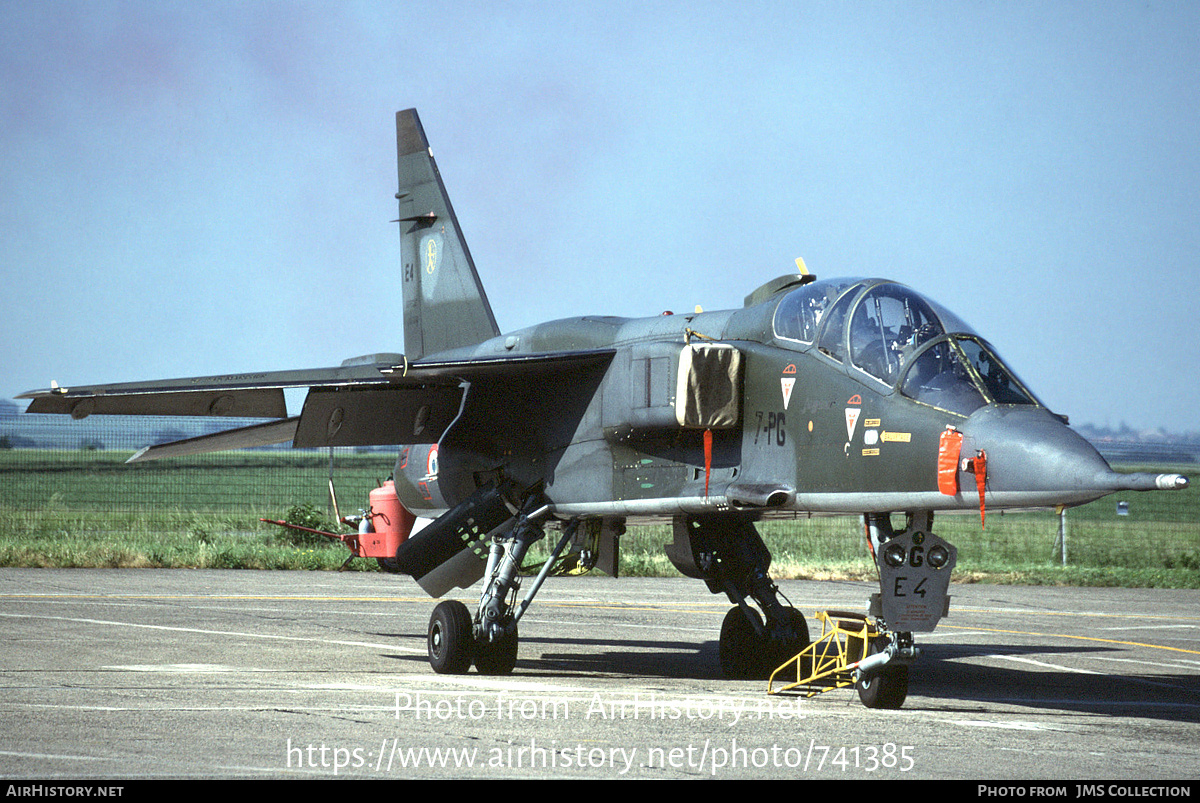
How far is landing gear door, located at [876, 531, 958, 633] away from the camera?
9.41 metres

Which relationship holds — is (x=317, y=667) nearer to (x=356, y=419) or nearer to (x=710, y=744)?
(x=356, y=419)

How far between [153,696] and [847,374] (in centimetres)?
599

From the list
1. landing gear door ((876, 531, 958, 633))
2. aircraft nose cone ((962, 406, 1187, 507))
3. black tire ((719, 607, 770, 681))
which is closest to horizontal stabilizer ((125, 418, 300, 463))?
black tire ((719, 607, 770, 681))

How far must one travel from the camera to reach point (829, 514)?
1042 cm

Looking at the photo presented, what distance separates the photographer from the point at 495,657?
12539 mm

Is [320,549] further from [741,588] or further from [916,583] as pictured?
[916,583]

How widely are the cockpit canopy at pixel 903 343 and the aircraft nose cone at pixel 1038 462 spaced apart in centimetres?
29

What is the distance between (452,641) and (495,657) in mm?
469

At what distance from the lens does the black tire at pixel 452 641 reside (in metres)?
12.4

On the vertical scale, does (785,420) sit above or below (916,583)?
above

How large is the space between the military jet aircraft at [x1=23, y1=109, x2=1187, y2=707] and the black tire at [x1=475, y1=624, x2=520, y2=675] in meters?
0.02

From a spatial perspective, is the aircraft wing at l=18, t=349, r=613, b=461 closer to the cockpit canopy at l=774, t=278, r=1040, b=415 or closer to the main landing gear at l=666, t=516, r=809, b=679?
the main landing gear at l=666, t=516, r=809, b=679

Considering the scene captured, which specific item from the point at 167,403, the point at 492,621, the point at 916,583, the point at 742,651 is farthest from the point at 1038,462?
the point at 167,403
